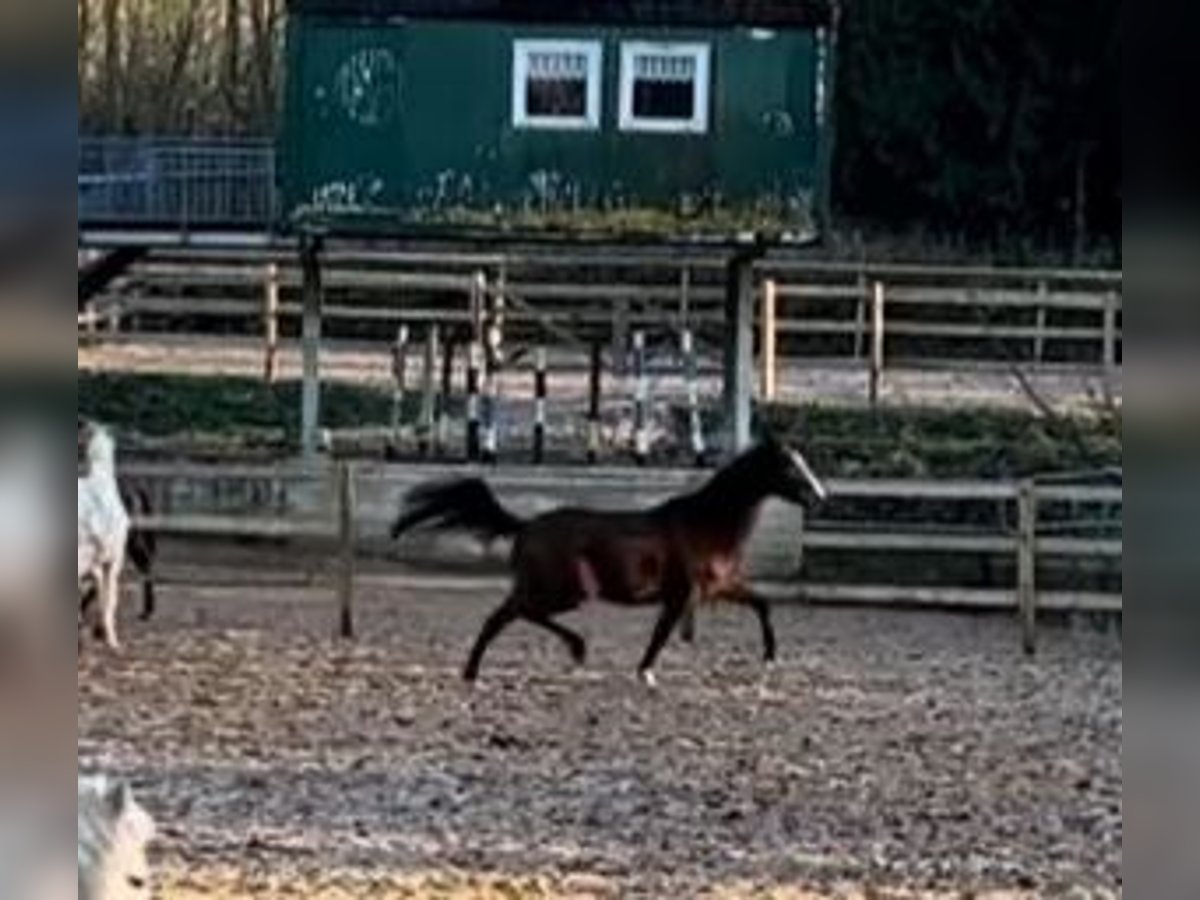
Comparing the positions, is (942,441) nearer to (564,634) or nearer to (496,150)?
(496,150)

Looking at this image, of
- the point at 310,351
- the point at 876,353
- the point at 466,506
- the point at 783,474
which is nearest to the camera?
the point at 466,506

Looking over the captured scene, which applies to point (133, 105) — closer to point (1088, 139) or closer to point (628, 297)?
point (628, 297)

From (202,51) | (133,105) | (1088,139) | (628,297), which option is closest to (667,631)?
(628,297)

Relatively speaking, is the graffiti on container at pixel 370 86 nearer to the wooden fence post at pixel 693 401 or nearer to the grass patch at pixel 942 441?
the wooden fence post at pixel 693 401

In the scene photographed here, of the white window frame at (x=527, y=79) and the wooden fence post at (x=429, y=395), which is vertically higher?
the white window frame at (x=527, y=79)

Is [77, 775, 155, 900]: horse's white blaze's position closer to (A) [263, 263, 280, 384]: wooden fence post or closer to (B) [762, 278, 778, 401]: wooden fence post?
(B) [762, 278, 778, 401]: wooden fence post

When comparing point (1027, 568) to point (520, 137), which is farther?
point (520, 137)

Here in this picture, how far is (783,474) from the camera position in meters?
11.4

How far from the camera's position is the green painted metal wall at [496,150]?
49.1 ft

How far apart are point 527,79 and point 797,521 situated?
3050 mm

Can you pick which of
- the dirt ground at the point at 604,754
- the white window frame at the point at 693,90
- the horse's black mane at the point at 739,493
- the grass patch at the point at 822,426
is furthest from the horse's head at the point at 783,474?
the grass patch at the point at 822,426

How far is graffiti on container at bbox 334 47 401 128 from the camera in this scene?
14875 millimetres

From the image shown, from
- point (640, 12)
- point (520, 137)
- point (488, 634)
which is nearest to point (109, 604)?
point (488, 634)

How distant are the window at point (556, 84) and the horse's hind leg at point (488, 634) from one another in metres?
4.52
